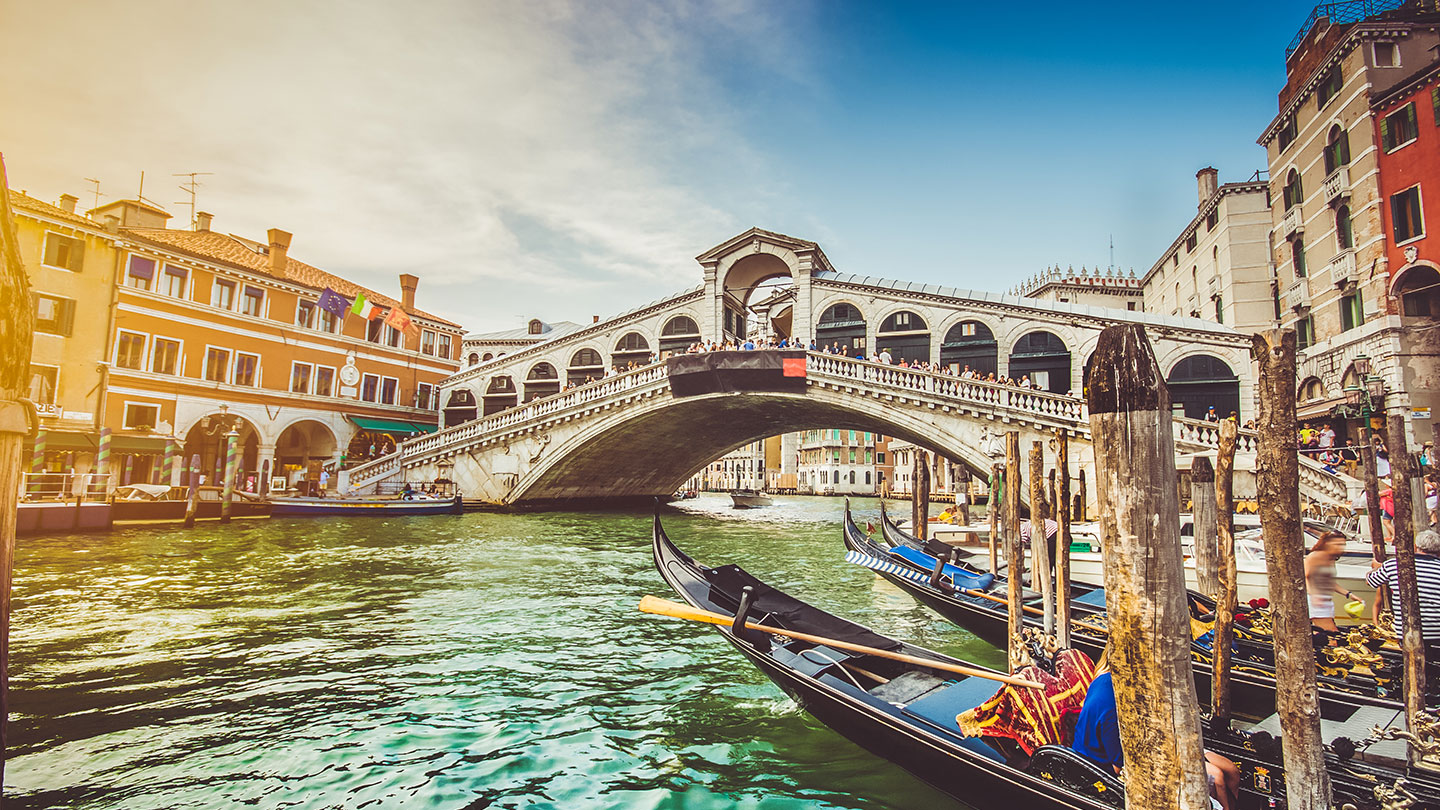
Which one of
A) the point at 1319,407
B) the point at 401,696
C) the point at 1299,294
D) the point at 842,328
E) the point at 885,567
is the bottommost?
the point at 401,696

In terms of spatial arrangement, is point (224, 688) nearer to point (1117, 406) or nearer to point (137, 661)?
point (137, 661)

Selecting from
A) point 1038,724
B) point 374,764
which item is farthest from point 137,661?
point 1038,724

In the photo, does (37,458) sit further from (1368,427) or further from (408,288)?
(1368,427)

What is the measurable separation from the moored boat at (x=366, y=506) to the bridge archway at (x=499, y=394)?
7233 mm

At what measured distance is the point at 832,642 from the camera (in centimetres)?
432

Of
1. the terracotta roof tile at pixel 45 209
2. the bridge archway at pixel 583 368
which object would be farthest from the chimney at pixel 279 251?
the bridge archway at pixel 583 368

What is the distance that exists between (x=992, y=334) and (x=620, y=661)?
16.7 m

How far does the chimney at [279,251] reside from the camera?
808 inches

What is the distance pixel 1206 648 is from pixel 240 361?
23.1 meters

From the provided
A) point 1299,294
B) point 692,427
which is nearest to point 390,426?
point 692,427

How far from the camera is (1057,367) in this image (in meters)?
18.5

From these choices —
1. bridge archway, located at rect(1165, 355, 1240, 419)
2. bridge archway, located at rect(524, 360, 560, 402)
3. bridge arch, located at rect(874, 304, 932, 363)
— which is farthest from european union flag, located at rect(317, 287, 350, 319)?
bridge archway, located at rect(1165, 355, 1240, 419)

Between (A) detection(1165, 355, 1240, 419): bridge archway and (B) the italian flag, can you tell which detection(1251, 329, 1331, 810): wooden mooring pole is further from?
(B) the italian flag

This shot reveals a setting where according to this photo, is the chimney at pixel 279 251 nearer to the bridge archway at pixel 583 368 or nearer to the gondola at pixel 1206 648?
the bridge archway at pixel 583 368
